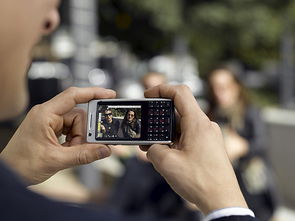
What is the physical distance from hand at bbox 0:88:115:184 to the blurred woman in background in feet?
6.81

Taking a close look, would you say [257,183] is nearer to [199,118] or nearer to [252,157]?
[252,157]

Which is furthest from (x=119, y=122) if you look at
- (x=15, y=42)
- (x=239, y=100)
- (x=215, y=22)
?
(x=215, y=22)

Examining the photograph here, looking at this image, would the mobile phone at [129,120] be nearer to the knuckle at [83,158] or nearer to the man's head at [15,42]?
the knuckle at [83,158]

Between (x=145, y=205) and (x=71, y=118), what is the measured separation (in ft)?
7.24

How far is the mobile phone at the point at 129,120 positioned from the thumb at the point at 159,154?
0.11m

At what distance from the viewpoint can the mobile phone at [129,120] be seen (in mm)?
1407

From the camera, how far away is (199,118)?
1.21m

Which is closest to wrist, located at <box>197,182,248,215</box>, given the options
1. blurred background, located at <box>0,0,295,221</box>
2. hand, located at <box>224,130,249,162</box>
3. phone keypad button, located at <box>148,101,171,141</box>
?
phone keypad button, located at <box>148,101,171,141</box>

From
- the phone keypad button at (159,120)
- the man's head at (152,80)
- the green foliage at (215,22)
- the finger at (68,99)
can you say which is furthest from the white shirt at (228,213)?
the green foliage at (215,22)

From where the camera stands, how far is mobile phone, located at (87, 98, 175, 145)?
141 centimetres

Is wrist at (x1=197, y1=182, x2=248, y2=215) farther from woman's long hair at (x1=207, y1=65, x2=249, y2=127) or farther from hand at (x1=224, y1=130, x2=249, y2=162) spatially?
woman's long hair at (x1=207, y1=65, x2=249, y2=127)

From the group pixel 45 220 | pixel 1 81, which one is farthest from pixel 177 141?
pixel 45 220

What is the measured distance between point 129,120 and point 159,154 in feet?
0.95

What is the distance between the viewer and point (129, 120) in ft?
4.90
